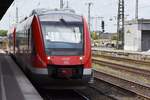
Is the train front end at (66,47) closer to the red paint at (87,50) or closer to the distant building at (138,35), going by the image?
the red paint at (87,50)

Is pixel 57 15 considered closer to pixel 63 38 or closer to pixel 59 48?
pixel 63 38

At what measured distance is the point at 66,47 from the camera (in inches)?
592

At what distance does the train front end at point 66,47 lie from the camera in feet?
47.7

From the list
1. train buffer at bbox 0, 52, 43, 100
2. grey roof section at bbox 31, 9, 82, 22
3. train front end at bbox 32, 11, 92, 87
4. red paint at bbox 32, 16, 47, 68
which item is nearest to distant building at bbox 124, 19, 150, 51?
grey roof section at bbox 31, 9, 82, 22

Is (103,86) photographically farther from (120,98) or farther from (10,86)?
(10,86)

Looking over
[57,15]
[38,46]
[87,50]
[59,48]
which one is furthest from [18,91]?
[57,15]

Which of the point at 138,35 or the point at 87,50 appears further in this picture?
the point at 138,35

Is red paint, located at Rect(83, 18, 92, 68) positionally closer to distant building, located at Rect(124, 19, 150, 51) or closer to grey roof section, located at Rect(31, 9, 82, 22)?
grey roof section, located at Rect(31, 9, 82, 22)

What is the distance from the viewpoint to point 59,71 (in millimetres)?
14461

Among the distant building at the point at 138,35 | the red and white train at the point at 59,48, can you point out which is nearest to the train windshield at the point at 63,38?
the red and white train at the point at 59,48

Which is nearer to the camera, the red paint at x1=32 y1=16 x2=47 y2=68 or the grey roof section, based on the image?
the red paint at x1=32 y1=16 x2=47 y2=68

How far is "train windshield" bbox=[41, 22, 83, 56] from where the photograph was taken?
587 inches

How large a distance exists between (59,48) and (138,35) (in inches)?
2115

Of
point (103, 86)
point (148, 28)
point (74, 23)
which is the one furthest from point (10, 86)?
point (148, 28)
